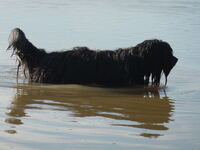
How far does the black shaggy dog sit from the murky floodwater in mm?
260

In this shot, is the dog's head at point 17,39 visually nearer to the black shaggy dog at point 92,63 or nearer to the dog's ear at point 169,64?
the black shaggy dog at point 92,63

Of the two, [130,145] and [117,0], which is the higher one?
[117,0]

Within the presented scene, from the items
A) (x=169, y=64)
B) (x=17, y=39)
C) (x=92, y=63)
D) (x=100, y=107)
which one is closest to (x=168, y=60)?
(x=169, y=64)

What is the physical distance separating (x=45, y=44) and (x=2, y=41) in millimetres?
974

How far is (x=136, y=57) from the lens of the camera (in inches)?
341

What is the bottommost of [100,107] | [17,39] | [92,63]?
[100,107]

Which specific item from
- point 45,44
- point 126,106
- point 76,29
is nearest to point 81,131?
point 126,106

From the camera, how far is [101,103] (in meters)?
7.32

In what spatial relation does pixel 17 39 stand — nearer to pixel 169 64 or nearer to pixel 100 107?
pixel 100 107

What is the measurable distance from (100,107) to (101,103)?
0.97 feet

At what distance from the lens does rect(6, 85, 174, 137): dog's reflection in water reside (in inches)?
250

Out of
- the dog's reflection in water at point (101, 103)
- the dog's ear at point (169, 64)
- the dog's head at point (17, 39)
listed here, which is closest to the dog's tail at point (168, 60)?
the dog's ear at point (169, 64)

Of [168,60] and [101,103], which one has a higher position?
[168,60]

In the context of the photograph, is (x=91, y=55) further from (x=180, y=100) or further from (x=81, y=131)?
(x=81, y=131)
